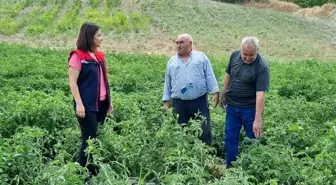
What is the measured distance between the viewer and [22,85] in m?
10.1

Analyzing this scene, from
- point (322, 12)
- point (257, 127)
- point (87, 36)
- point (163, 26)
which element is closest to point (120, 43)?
point (163, 26)

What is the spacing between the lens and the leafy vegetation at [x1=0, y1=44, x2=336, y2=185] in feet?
15.6

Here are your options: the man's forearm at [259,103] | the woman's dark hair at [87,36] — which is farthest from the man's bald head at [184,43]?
the woman's dark hair at [87,36]

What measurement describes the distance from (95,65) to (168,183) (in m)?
1.73

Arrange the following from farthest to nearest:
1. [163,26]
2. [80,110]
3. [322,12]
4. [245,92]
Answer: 1. [322,12]
2. [163,26]
3. [245,92]
4. [80,110]

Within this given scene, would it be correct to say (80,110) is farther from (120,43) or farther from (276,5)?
(276,5)

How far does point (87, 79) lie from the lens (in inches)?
220

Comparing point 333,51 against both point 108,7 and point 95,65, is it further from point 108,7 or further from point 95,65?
point 95,65

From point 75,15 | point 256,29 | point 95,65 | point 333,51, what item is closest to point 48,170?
point 95,65

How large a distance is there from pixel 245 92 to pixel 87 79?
1910mm

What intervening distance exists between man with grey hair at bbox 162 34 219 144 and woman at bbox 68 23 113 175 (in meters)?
1.05

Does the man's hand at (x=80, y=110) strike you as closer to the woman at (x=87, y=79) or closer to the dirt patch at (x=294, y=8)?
the woman at (x=87, y=79)

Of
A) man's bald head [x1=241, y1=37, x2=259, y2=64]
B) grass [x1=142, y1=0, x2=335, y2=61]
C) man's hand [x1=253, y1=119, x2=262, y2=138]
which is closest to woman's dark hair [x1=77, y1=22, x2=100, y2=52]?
man's bald head [x1=241, y1=37, x2=259, y2=64]

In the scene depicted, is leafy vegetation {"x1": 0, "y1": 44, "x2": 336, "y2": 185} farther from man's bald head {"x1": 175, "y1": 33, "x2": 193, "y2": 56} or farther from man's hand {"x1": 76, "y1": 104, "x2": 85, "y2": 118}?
man's bald head {"x1": 175, "y1": 33, "x2": 193, "y2": 56}
